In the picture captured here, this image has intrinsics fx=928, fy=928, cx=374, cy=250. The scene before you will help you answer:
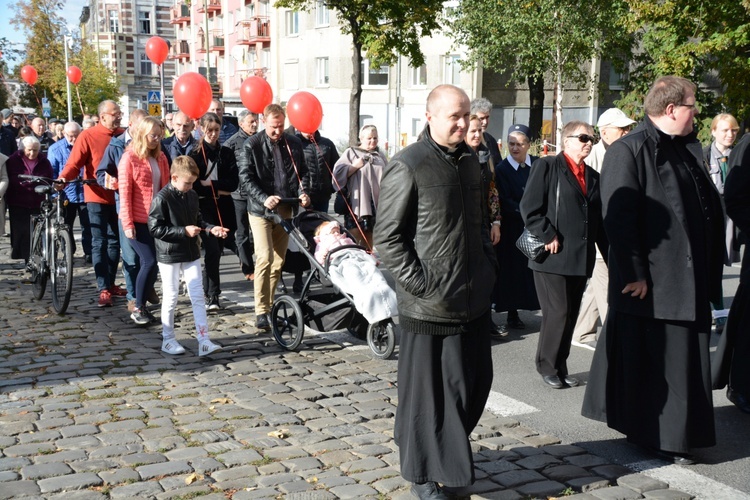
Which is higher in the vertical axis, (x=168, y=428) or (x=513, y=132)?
(x=513, y=132)

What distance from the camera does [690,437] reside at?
17.4 ft

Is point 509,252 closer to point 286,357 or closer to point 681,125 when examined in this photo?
point 286,357

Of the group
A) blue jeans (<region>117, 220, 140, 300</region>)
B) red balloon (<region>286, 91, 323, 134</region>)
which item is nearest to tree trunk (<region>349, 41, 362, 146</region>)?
red balloon (<region>286, 91, 323, 134</region>)

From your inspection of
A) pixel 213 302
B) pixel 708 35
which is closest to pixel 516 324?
pixel 213 302

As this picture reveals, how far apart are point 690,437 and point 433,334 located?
5.80ft

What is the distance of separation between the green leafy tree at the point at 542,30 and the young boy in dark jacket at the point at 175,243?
2873 cm

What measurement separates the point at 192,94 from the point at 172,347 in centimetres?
424

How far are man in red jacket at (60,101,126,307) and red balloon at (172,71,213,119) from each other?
36.6 inches

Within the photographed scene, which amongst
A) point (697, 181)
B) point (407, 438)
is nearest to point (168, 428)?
point (407, 438)

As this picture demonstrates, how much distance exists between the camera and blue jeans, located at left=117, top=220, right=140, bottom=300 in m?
9.47

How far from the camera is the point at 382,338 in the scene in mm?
7906


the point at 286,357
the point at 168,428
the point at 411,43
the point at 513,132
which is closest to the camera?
the point at 168,428

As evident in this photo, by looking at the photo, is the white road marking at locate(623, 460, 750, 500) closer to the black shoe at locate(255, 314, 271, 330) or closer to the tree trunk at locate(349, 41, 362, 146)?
the black shoe at locate(255, 314, 271, 330)

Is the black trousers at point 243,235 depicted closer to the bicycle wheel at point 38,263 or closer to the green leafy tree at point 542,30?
the bicycle wheel at point 38,263
